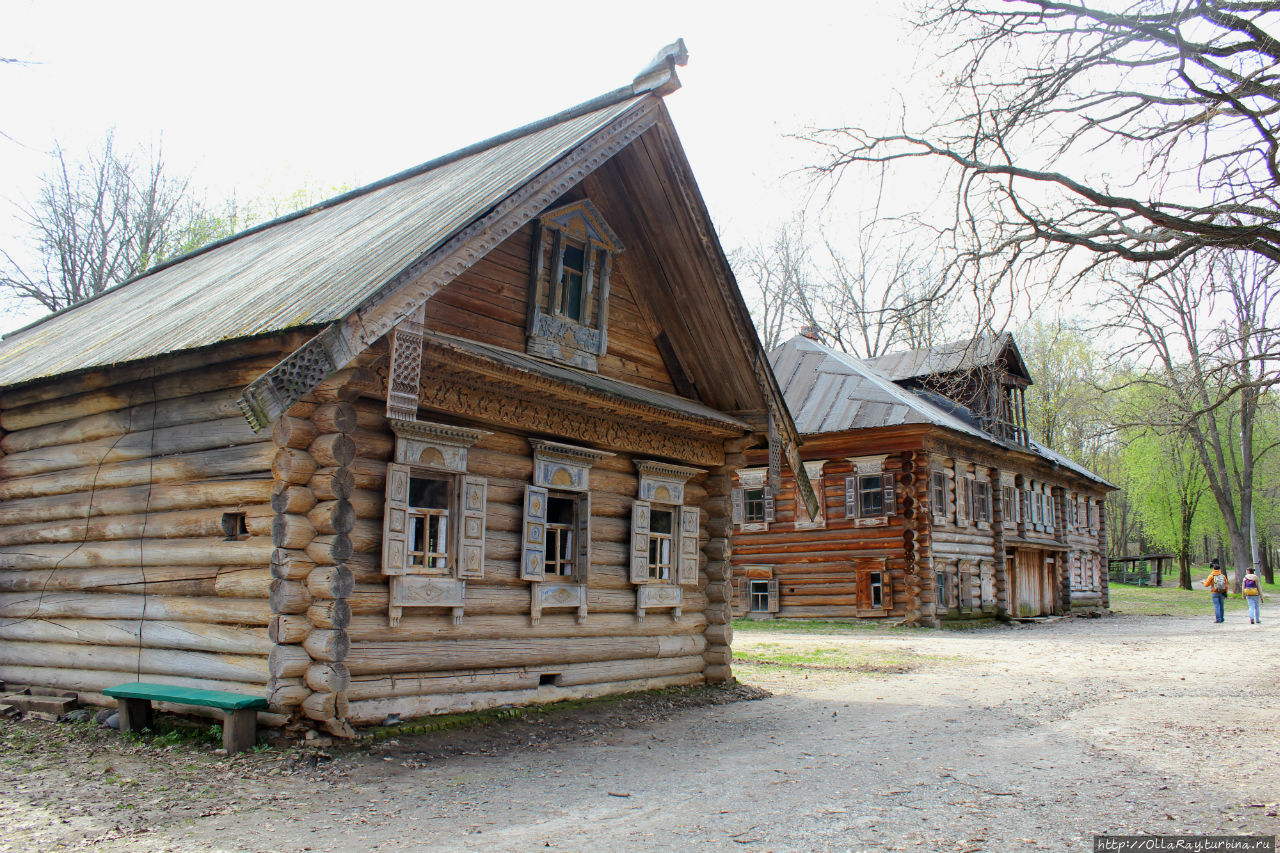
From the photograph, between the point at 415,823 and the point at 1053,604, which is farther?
the point at 1053,604

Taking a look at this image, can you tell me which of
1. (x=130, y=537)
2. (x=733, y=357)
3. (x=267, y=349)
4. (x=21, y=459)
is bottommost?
(x=130, y=537)

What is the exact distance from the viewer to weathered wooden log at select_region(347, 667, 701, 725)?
8.26m

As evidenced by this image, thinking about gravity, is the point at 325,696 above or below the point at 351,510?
below

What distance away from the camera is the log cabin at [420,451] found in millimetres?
7957

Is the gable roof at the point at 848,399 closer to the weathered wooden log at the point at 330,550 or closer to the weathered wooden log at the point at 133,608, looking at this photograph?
the weathered wooden log at the point at 133,608

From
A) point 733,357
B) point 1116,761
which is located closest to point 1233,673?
point 1116,761

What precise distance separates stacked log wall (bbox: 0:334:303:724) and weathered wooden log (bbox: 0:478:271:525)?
18 mm

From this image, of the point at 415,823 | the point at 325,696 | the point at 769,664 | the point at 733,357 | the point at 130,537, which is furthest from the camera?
the point at 769,664

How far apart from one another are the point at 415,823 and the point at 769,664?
1058 centimetres

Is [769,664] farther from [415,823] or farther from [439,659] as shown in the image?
[415,823]

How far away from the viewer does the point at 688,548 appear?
12391 mm

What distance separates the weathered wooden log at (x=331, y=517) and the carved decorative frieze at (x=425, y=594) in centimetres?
77

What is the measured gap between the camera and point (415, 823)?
19.8ft

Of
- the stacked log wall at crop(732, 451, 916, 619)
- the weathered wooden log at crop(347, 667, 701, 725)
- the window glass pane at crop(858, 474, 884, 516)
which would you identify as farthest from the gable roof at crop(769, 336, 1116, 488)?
the weathered wooden log at crop(347, 667, 701, 725)
